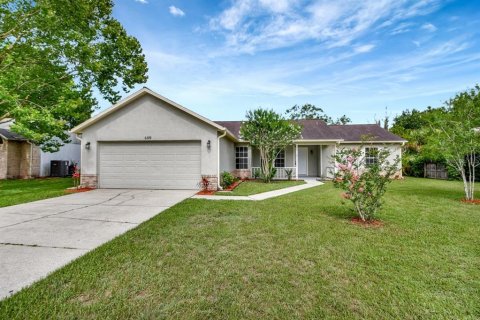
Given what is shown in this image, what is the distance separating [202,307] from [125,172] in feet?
33.2

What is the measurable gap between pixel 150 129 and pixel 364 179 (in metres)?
9.14

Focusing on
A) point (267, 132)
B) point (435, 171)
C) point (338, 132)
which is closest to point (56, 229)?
point (267, 132)

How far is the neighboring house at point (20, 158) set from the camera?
1584cm

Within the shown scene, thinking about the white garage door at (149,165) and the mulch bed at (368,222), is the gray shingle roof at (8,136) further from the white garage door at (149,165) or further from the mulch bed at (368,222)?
the mulch bed at (368,222)

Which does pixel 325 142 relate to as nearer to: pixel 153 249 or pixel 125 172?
pixel 125 172

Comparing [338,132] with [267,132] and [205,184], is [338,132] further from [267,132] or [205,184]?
[205,184]

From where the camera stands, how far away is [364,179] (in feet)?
17.5

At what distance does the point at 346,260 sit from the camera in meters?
3.42

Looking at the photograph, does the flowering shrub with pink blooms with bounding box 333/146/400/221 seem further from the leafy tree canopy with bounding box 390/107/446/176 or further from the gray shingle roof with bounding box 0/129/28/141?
the gray shingle roof with bounding box 0/129/28/141

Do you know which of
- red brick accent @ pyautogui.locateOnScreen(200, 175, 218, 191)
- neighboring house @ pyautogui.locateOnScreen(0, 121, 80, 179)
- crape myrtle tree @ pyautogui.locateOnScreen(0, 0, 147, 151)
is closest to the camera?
red brick accent @ pyautogui.locateOnScreen(200, 175, 218, 191)

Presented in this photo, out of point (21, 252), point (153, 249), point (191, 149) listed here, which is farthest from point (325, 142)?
point (21, 252)

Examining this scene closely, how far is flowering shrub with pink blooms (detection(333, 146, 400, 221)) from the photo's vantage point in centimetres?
525

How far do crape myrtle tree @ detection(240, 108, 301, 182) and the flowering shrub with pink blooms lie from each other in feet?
25.5

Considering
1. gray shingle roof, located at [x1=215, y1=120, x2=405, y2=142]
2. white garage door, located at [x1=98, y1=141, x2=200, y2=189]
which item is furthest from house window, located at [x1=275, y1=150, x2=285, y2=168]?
white garage door, located at [x1=98, y1=141, x2=200, y2=189]
